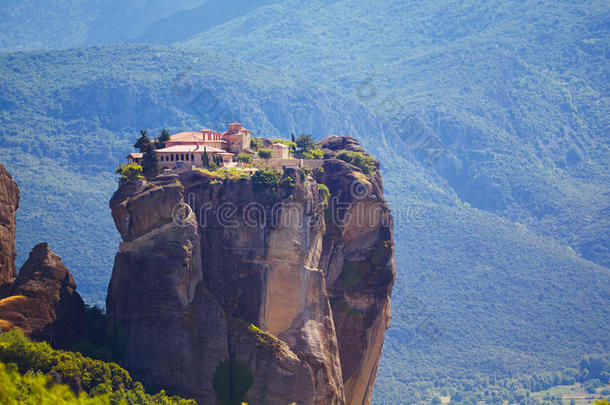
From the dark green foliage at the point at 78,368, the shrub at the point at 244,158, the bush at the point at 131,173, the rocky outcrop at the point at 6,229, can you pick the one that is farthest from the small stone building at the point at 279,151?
the dark green foliage at the point at 78,368

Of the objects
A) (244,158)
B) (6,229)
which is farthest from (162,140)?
(6,229)

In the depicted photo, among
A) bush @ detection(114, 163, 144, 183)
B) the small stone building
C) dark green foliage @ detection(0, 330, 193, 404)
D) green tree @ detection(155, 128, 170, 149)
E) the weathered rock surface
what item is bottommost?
dark green foliage @ detection(0, 330, 193, 404)

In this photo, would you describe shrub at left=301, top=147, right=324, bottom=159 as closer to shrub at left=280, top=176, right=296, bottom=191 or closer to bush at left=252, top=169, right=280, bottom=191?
shrub at left=280, top=176, right=296, bottom=191

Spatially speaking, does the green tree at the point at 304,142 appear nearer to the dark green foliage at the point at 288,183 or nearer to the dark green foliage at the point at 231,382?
the dark green foliage at the point at 288,183

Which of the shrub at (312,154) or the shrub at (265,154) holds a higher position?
the shrub at (312,154)

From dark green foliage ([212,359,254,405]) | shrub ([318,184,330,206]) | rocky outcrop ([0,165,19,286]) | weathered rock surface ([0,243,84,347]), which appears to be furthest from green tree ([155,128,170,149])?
dark green foliage ([212,359,254,405])
